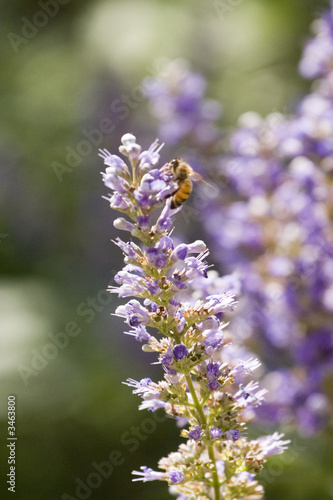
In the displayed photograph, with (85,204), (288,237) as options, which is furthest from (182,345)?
(85,204)

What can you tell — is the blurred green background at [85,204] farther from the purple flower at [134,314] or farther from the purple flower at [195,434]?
the purple flower at [134,314]

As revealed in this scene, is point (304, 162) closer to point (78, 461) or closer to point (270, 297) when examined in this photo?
point (270, 297)

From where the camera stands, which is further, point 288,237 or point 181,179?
point 288,237

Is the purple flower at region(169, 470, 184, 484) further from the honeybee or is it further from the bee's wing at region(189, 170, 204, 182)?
the bee's wing at region(189, 170, 204, 182)

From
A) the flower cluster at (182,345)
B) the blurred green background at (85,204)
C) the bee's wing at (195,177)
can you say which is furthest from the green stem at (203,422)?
the blurred green background at (85,204)

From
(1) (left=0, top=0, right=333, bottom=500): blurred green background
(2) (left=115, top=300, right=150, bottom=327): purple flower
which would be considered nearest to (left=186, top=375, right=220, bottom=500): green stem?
(2) (left=115, top=300, right=150, bottom=327): purple flower

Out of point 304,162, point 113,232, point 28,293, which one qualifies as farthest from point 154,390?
point 113,232

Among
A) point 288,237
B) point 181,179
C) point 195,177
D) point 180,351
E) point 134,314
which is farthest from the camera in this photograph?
point 288,237

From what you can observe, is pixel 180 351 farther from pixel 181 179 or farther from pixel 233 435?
pixel 181 179
